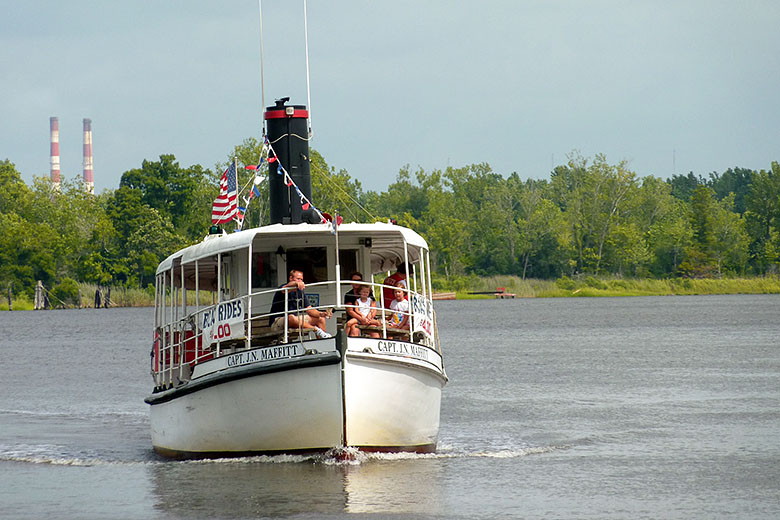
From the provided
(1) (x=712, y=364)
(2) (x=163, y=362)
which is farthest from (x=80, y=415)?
(1) (x=712, y=364)

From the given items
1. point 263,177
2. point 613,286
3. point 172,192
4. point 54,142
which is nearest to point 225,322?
point 263,177

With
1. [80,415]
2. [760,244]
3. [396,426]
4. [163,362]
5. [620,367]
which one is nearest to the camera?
[396,426]

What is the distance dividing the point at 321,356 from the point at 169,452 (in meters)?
4.30

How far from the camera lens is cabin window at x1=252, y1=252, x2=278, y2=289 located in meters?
17.5

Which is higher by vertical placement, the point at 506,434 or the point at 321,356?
the point at 321,356

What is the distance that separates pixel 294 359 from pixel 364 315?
1503 mm

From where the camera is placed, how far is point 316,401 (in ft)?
50.3

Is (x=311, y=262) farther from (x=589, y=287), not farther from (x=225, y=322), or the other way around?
(x=589, y=287)

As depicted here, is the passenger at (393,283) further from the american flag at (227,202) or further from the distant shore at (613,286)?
the distant shore at (613,286)

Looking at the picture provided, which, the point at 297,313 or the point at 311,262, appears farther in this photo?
the point at 311,262

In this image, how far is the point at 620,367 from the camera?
37.6m

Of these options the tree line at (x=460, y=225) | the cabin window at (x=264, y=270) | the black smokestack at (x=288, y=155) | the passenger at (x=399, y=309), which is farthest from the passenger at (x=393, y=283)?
the tree line at (x=460, y=225)

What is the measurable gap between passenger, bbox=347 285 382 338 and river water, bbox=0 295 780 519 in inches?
72.5

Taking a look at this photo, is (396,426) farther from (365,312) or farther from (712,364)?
(712,364)
